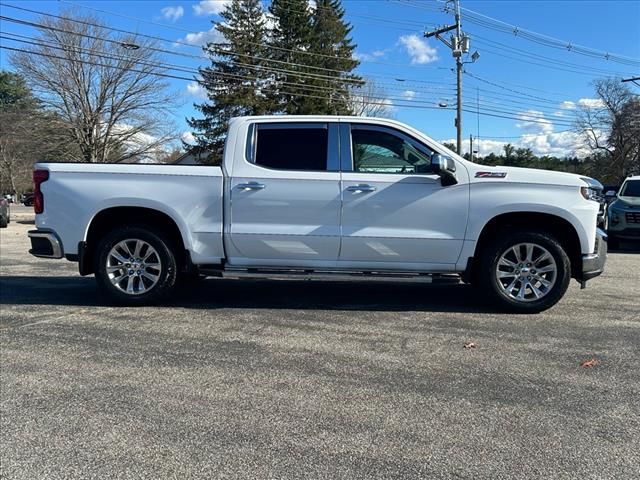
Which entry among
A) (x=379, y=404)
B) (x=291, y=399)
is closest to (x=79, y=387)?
(x=291, y=399)

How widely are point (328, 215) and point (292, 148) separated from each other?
0.86 m

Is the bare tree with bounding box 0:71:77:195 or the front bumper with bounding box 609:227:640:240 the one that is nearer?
the front bumper with bounding box 609:227:640:240

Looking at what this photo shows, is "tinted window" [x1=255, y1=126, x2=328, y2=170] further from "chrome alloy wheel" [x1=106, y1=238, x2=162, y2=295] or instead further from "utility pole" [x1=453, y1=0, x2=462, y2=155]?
"utility pole" [x1=453, y1=0, x2=462, y2=155]

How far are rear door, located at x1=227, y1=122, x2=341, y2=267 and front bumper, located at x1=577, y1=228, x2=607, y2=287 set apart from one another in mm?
2594

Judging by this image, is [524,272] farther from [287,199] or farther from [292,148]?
[292,148]

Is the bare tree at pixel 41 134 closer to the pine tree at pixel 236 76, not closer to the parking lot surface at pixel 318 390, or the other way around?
the pine tree at pixel 236 76

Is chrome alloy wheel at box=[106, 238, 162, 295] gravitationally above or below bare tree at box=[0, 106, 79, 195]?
below

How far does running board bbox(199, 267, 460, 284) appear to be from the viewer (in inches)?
229

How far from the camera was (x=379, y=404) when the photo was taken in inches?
143

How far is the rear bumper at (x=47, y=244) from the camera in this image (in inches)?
239

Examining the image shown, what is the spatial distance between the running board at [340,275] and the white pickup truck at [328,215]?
21 millimetres

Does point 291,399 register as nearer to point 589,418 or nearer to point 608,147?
point 589,418

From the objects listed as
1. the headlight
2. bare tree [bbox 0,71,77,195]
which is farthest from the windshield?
bare tree [bbox 0,71,77,195]

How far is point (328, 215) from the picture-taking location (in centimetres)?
584
